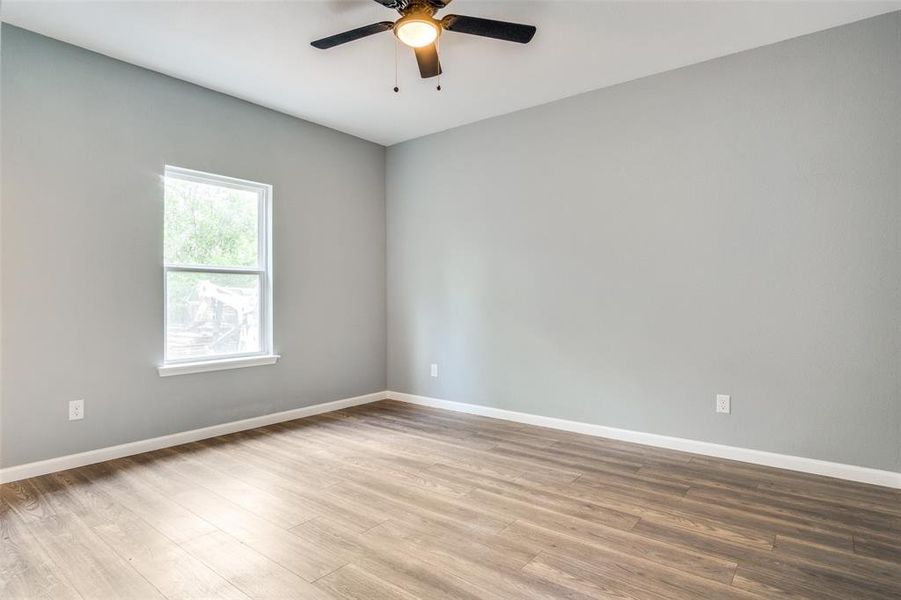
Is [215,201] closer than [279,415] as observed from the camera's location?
Yes

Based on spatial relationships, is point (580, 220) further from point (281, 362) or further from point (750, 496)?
point (281, 362)

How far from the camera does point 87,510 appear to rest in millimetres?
2408

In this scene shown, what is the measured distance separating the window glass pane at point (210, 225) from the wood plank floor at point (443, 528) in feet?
4.81

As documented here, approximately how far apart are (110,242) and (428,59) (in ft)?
7.94

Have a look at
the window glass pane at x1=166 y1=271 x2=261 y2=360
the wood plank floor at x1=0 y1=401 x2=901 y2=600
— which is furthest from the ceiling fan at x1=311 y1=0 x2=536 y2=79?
the wood plank floor at x1=0 y1=401 x2=901 y2=600

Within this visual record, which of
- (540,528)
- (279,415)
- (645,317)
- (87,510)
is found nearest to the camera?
(540,528)

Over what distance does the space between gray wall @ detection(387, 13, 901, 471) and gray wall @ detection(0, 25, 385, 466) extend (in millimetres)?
1489

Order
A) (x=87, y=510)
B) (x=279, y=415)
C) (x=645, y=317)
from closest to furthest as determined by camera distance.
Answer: (x=87, y=510)
(x=645, y=317)
(x=279, y=415)

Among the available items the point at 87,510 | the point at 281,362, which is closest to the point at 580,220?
the point at 281,362

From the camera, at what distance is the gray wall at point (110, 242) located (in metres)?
2.86

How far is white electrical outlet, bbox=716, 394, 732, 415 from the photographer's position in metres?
3.19

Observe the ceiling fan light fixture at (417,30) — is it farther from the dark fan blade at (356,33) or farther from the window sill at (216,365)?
the window sill at (216,365)

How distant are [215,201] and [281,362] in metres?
1.45

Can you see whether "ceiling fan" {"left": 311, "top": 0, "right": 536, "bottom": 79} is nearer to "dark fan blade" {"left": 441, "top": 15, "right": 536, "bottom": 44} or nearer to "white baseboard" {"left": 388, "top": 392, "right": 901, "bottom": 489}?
"dark fan blade" {"left": 441, "top": 15, "right": 536, "bottom": 44}
